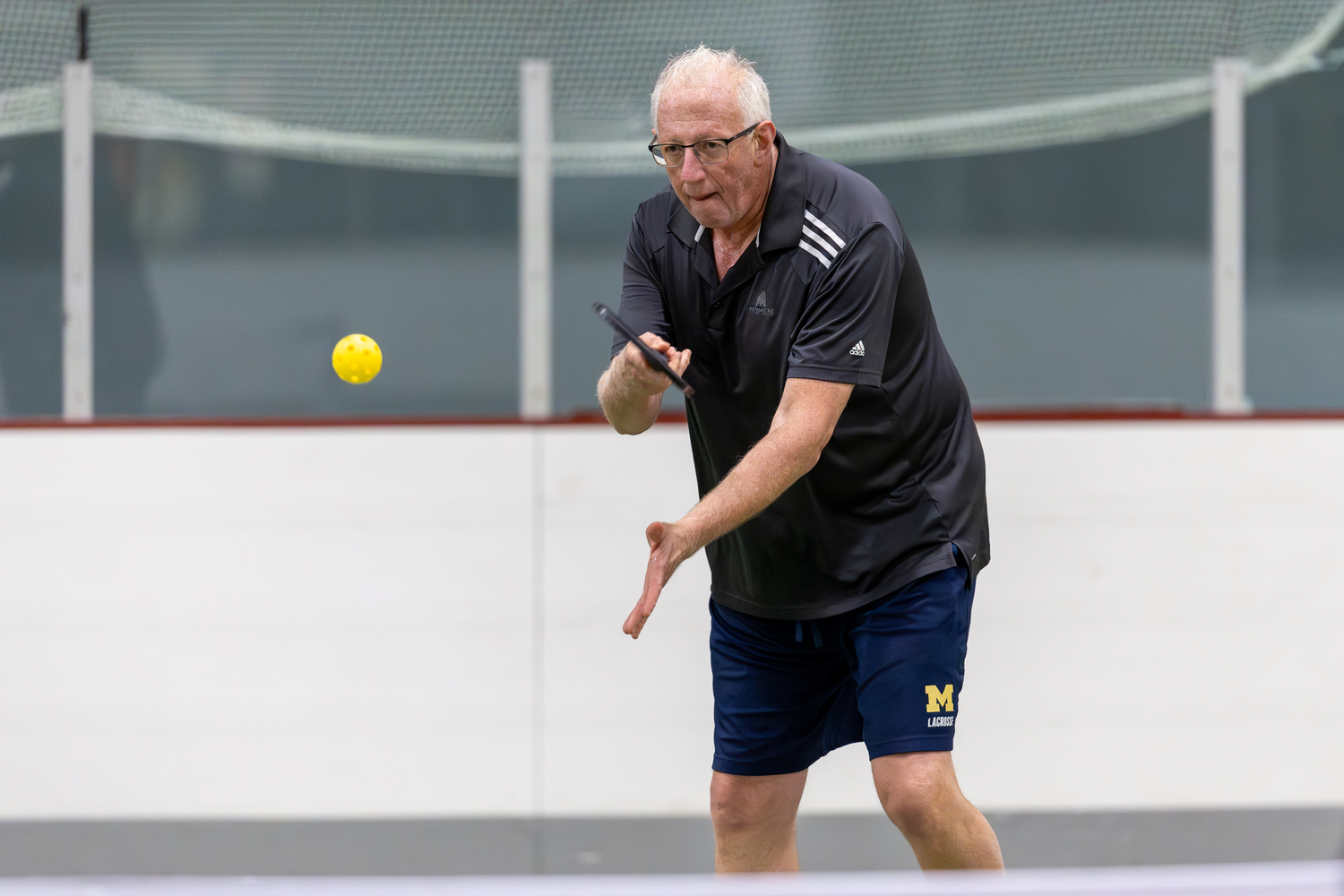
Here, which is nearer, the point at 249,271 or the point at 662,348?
the point at 662,348

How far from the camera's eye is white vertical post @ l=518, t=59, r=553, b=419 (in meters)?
3.80

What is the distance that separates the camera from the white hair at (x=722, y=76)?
205cm

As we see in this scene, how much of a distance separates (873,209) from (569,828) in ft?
7.34

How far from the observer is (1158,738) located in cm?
376

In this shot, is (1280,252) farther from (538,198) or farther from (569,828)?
(569,828)

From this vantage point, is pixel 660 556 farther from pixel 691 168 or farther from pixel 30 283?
pixel 30 283

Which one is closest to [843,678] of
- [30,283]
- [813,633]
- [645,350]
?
[813,633]

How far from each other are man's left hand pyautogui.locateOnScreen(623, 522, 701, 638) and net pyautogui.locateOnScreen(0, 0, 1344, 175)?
2.23 m

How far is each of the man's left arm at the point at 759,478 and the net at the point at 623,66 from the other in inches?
80.0

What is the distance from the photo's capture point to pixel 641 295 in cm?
231

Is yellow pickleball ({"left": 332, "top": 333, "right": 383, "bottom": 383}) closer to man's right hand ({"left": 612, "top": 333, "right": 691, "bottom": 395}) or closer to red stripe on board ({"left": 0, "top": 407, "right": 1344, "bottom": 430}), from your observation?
red stripe on board ({"left": 0, "top": 407, "right": 1344, "bottom": 430})

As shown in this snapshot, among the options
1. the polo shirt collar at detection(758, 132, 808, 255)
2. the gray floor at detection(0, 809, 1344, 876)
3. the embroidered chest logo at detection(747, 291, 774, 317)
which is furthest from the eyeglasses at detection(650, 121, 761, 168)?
the gray floor at detection(0, 809, 1344, 876)

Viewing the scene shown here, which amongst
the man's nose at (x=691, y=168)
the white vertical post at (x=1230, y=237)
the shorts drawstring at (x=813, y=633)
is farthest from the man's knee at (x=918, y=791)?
the white vertical post at (x=1230, y=237)

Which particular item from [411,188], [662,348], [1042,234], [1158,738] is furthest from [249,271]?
[1158,738]
